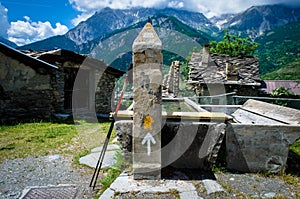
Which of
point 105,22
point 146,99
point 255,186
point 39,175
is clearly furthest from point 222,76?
point 105,22

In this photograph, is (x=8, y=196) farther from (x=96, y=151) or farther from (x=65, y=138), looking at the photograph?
(x=65, y=138)

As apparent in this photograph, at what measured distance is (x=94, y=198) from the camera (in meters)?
2.65

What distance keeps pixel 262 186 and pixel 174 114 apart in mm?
1654

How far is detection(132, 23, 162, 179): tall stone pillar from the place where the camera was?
2.73m

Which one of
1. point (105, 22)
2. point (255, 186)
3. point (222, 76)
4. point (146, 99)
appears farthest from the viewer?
point (105, 22)

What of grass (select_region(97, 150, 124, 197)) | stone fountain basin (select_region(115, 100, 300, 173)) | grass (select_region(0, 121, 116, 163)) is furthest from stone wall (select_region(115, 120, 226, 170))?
grass (select_region(0, 121, 116, 163))

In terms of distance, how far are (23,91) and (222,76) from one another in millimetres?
10952

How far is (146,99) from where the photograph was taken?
9.03ft

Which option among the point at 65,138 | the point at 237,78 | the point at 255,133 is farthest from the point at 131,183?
the point at 237,78

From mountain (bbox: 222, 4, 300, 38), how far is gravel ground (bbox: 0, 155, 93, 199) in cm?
17935

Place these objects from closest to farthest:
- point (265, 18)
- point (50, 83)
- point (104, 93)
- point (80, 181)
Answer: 1. point (80, 181)
2. point (50, 83)
3. point (104, 93)
4. point (265, 18)

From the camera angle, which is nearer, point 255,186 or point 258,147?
point 255,186

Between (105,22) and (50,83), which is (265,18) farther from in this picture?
(50,83)

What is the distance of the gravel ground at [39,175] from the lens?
2.89m
